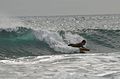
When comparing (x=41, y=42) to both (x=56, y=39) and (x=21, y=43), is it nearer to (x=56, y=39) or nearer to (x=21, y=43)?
(x=21, y=43)

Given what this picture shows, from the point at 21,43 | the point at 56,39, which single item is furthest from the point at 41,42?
the point at 56,39

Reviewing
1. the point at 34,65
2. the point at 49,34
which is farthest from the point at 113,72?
the point at 49,34

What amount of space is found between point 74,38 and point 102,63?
12.1 meters

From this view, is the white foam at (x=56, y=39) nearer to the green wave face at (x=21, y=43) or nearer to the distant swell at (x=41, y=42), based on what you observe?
the distant swell at (x=41, y=42)

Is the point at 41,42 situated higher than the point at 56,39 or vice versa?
the point at 56,39

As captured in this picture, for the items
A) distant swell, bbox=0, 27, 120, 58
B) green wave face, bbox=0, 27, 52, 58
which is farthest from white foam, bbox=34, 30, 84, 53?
green wave face, bbox=0, 27, 52, 58

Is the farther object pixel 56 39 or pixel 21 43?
pixel 56 39

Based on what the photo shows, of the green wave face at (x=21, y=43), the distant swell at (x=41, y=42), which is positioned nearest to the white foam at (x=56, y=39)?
the distant swell at (x=41, y=42)

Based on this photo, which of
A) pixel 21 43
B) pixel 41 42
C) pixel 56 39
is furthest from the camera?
pixel 56 39

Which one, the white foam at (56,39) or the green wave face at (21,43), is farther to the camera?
the white foam at (56,39)

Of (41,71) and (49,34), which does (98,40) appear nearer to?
(49,34)

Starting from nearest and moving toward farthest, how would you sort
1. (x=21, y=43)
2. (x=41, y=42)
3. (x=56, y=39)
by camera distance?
(x=21, y=43) < (x=41, y=42) < (x=56, y=39)

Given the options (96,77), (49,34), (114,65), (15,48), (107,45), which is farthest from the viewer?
(49,34)

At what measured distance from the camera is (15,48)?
638 inches
